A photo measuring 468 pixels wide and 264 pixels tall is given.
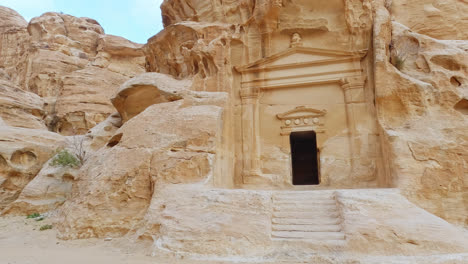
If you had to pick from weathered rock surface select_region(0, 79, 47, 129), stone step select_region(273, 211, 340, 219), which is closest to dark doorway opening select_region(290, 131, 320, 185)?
stone step select_region(273, 211, 340, 219)

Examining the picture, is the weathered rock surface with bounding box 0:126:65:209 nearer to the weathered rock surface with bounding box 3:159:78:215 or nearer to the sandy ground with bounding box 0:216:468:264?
the weathered rock surface with bounding box 3:159:78:215

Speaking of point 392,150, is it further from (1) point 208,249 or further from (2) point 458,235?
(1) point 208,249

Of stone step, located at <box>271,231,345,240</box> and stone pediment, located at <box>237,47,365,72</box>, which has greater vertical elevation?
stone pediment, located at <box>237,47,365,72</box>

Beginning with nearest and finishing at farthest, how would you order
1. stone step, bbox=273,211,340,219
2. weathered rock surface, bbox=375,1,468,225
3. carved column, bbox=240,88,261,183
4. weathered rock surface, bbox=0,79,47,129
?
stone step, bbox=273,211,340,219, weathered rock surface, bbox=375,1,468,225, carved column, bbox=240,88,261,183, weathered rock surface, bbox=0,79,47,129

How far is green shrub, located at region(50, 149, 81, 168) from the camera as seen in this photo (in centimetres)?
960

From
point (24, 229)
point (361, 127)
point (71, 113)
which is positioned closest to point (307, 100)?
point (361, 127)

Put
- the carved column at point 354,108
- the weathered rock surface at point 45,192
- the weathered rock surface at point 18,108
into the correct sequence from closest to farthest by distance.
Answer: the weathered rock surface at point 45,192 < the carved column at point 354,108 < the weathered rock surface at point 18,108

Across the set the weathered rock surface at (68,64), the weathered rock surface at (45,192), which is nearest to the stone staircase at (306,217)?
the weathered rock surface at (45,192)

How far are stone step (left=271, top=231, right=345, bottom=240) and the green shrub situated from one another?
7.66 metres

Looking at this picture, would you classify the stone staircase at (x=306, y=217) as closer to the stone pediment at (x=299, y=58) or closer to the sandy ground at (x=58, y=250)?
the sandy ground at (x=58, y=250)

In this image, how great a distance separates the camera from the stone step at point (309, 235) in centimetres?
463

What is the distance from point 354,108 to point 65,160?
371 inches

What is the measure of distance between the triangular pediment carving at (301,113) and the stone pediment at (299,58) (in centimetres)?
155

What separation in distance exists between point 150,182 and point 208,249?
2.73 meters
